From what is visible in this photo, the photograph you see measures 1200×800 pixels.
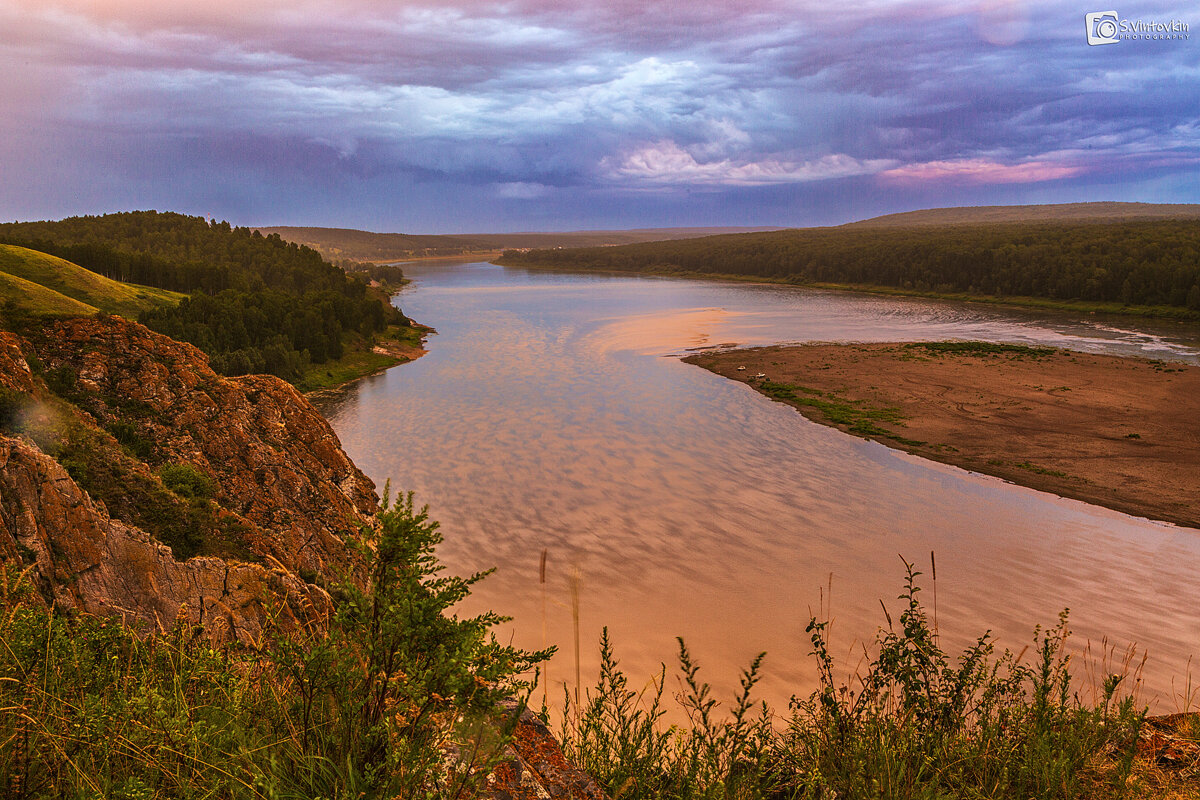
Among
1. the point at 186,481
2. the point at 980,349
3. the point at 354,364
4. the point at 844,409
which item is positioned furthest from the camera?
the point at 980,349

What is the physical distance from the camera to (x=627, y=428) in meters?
30.1

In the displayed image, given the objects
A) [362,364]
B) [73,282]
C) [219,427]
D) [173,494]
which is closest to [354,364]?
[362,364]

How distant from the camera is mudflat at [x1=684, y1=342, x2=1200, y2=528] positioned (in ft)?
76.8

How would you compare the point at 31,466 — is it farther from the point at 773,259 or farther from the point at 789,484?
the point at 773,259

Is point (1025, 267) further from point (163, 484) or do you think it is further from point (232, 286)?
point (163, 484)

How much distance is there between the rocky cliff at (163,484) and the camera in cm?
641

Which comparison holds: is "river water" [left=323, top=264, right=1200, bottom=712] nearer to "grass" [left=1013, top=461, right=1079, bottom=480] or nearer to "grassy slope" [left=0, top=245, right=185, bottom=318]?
"grass" [left=1013, top=461, right=1079, bottom=480]

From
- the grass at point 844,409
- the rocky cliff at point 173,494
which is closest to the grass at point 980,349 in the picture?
the grass at point 844,409

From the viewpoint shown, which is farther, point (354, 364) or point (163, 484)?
point (354, 364)

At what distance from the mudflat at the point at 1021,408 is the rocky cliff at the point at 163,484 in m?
23.2

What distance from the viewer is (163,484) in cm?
853

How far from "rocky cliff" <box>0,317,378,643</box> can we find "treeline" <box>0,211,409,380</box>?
25.5 metres

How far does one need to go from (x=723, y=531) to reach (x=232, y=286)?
57.0 metres

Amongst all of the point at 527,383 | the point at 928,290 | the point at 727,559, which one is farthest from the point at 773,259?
the point at 727,559
